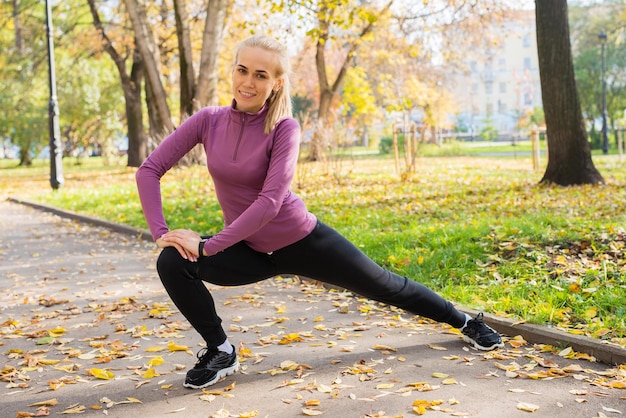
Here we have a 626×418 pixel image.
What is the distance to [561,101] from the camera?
14.6 metres

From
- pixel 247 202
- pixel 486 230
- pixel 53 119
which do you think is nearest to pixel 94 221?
pixel 53 119

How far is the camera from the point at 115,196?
1812 centimetres

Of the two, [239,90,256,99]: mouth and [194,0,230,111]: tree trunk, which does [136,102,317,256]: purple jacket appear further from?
[194,0,230,111]: tree trunk

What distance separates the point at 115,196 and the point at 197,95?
5767 millimetres

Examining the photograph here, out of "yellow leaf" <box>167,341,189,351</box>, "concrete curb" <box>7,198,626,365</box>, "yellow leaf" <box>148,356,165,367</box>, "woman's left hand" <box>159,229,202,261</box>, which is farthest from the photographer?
"yellow leaf" <box>167,341,189,351</box>

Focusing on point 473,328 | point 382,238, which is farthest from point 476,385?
point 382,238

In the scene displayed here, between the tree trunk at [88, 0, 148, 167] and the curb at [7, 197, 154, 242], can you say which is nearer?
the curb at [7, 197, 154, 242]

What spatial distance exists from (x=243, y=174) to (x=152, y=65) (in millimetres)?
20657

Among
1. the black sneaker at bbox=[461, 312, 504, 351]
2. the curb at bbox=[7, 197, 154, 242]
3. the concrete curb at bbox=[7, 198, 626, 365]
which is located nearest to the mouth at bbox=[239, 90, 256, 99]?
the black sneaker at bbox=[461, 312, 504, 351]

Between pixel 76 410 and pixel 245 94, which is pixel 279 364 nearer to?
pixel 76 410

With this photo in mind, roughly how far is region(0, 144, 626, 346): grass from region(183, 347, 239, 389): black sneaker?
2.25 m

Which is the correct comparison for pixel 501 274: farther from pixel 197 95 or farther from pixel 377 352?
pixel 197 95

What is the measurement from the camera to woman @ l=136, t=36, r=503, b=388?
4031mm

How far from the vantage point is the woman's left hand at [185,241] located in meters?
4.02
